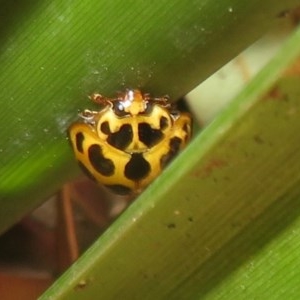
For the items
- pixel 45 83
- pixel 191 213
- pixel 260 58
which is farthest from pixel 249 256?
pixel 260 58

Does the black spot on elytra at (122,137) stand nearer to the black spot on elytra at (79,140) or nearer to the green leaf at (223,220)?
the black spot on elytra at (79,140)

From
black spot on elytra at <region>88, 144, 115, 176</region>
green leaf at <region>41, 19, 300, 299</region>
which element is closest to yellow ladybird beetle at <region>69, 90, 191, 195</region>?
black spot on elytra at <region>88, 144, 115, 176</region>

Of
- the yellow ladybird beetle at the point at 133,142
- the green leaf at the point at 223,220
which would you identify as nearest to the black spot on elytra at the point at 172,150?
the yellow ladybird beetle at the point at 133,142

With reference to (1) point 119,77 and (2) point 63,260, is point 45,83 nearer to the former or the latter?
(1) point 119,77

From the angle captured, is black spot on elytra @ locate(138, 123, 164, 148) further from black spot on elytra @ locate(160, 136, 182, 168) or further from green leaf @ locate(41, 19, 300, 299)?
green leaf @ locate(41, 19, 300, 299)

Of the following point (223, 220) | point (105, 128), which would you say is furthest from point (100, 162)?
point (223, 220)

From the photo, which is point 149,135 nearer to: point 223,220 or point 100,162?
point 100,162
